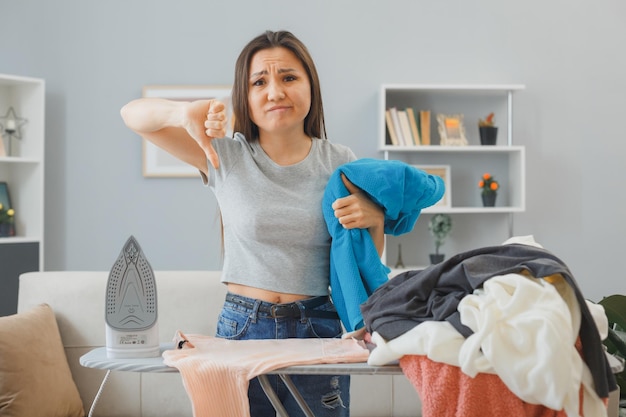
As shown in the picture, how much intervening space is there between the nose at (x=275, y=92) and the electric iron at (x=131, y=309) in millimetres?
420

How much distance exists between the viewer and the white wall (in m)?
4.89

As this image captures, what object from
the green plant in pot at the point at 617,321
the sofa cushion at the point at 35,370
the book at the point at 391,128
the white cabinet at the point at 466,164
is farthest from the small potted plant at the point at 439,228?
the sofa cushion at the point at 35,370

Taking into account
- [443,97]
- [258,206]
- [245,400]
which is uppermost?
[443,97]

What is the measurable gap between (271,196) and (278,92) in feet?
0.73

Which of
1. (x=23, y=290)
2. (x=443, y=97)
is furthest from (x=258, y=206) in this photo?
(x=443, y=97)

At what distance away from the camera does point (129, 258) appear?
1663 mm

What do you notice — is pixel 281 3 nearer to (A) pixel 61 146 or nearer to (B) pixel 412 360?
(A) pixel 61 146

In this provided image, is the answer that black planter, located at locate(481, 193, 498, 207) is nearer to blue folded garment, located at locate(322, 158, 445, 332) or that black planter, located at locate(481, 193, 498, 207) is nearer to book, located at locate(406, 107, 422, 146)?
book, located at locate(406, 107, 422, 146)

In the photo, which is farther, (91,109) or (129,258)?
(91,109)

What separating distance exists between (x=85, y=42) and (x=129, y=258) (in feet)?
11.7

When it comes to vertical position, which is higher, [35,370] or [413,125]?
[413,125]

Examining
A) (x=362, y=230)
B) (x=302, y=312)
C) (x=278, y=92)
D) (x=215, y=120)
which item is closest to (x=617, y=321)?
(x=362, y=230)

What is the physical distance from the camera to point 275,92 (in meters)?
1.77

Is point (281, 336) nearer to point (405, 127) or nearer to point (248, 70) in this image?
point (248, 70)
